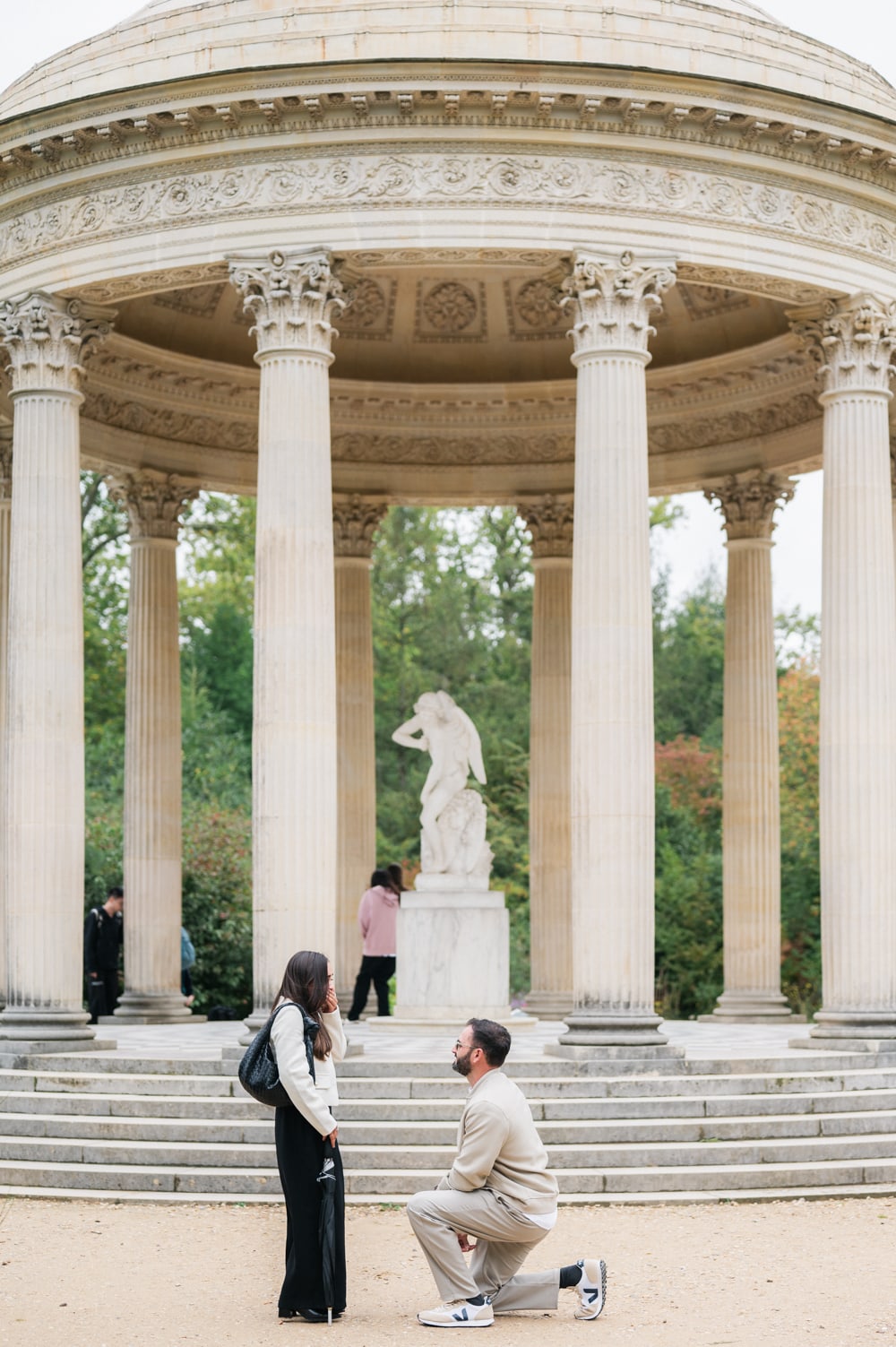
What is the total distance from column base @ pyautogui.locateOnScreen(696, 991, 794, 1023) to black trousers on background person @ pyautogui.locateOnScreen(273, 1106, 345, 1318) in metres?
35.9

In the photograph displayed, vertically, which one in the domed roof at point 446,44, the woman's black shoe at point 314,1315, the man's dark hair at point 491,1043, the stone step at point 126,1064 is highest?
the domed roof at point 446,44

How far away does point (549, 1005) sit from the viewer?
61062 millimetres

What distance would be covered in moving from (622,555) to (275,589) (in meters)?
7.81

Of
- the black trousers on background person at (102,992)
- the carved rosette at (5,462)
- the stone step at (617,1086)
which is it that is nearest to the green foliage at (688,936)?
the black trousers on background person at (102,992)

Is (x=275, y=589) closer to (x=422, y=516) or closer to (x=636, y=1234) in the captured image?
(x=636, y=1234)

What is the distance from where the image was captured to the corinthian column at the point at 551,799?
61.6 meters

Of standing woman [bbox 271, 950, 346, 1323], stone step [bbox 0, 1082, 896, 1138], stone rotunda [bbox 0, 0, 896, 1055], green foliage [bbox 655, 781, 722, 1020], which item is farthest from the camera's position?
green foliage [bbox 655, 781, 722, 1020]

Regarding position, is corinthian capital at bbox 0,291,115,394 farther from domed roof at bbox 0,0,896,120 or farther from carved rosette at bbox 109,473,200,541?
carved rosette at bbox 109,473,200,541

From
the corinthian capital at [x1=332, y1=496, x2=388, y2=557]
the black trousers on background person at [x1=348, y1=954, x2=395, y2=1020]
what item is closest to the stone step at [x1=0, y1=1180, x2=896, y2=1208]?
the black trousers on background person at [x1=348, y1=954, x2=395, y2=1020]

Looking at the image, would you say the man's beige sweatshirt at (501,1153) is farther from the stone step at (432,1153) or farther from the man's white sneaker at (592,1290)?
the stone step at (432,1153)

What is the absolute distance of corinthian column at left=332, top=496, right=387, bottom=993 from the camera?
204 ft

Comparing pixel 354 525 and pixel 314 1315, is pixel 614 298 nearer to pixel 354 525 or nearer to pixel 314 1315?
pixel 354 525

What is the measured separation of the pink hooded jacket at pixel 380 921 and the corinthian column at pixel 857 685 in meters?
12.8

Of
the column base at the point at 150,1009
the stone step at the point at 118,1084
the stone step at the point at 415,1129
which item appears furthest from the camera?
the column base at the point at 150,1009
